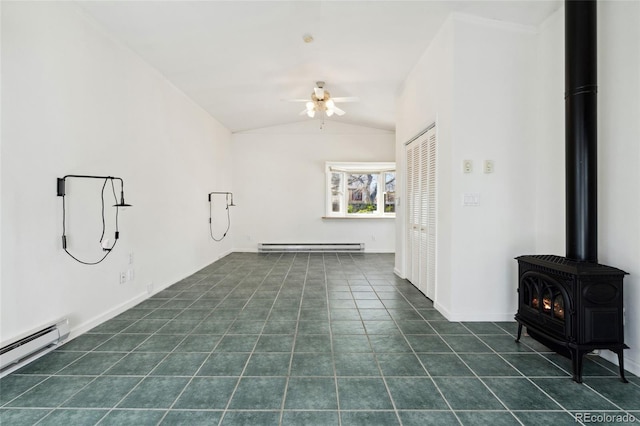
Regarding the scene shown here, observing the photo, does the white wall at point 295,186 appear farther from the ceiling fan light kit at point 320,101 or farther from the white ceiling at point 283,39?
the ceiling fan light kit at point 320,101

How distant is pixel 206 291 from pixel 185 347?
1599mm

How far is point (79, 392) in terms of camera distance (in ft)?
5.83

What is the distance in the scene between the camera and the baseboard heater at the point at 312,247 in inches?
275

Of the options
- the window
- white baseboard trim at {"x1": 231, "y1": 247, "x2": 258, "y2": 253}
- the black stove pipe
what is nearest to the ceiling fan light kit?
the window

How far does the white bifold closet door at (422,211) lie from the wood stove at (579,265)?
1227 mm

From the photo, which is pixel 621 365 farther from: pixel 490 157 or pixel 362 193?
pixel 362 193

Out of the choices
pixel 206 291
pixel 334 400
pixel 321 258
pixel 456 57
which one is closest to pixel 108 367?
pixel 334 400

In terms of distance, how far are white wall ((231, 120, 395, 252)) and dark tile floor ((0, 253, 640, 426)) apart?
393 cm

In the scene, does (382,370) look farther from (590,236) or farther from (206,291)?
(206,291)

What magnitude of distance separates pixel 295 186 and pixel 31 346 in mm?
5499

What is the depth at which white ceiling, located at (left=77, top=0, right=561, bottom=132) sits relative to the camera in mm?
2732

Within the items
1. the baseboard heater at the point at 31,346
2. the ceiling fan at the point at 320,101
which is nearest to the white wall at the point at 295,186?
the ceiling fan at the point at 320,101

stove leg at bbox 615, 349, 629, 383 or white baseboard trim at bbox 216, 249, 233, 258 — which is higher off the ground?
white baseboard trim at bbox 216, 249, 233, 258

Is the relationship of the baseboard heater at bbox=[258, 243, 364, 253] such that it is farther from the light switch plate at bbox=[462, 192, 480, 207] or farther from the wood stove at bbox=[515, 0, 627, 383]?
the wood stove at bbox=[515, 0, 627, 383]
